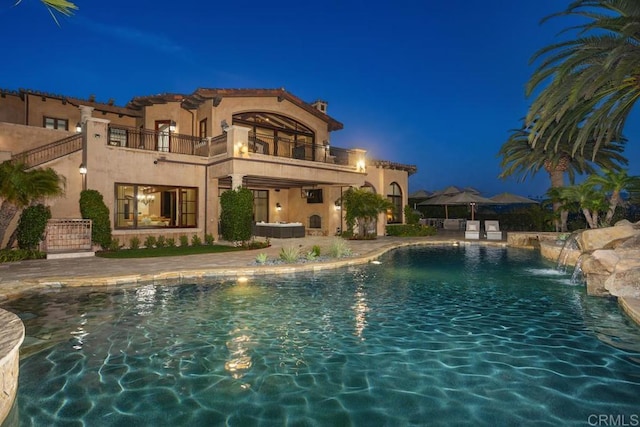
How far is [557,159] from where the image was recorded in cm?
2000

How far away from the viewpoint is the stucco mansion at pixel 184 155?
14633mm

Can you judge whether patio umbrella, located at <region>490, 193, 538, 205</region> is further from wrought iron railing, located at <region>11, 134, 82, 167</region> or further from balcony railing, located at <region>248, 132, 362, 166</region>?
wrought iron railing, located at <region>11, 134, 82, 167</region>

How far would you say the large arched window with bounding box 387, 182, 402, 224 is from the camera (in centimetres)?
2589

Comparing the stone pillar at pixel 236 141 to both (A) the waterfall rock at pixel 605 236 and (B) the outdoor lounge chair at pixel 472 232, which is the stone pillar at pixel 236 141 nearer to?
(A) the waterfall rock at pixel 605 236

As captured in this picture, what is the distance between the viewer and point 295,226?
20.1 m

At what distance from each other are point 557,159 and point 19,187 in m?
24.2

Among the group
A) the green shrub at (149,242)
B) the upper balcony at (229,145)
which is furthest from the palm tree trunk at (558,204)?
the green shrub at (149,242)

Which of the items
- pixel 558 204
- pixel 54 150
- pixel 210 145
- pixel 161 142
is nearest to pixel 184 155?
pixel 210 145

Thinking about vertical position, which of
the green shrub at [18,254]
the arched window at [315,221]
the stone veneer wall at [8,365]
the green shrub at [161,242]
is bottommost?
the stone veneer wall at [8,365]

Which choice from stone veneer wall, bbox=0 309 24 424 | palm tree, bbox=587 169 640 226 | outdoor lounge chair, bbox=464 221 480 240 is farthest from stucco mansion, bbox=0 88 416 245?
stone veneer wall, bbox=0 309 24 424

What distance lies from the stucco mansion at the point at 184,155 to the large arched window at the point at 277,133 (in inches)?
2.5

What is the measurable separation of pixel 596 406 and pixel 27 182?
1458 centimetres

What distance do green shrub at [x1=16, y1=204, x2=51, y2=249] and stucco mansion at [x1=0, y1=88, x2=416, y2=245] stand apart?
1904mm

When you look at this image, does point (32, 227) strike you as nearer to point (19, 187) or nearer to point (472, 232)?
point (19, 187)
